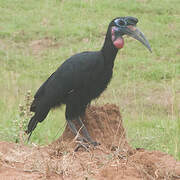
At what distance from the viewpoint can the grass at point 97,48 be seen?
20.9ft

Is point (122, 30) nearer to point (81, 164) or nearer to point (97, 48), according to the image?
point (81, 164)

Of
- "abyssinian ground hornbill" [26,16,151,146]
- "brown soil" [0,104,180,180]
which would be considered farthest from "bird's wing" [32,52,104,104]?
"brown soil" [0,104,180,180]

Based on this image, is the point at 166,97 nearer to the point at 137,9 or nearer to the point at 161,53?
the point at 161,53

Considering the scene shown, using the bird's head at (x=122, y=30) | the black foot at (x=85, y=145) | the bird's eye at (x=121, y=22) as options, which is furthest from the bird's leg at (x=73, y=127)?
the bird's eye at (x=121, y=22)

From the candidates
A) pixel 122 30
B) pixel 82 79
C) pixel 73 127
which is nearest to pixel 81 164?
pixel 73 127

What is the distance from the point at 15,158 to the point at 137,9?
9828mm

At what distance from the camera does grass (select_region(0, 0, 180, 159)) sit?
6.36m

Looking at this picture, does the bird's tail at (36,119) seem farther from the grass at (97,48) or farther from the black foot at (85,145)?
the black foot at (85,145)

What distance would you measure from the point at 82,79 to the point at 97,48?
19.3ft

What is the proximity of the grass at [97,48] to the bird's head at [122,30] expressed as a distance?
97cm

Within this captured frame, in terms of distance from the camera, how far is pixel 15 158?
3.89m

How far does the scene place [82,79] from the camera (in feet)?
16.5

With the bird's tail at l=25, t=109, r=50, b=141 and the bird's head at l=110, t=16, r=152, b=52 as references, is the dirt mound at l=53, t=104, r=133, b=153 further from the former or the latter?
the bird's head at l=110, t=16, r=152, b=52

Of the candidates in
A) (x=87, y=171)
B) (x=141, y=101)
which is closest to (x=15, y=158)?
(x=87, y=171)
